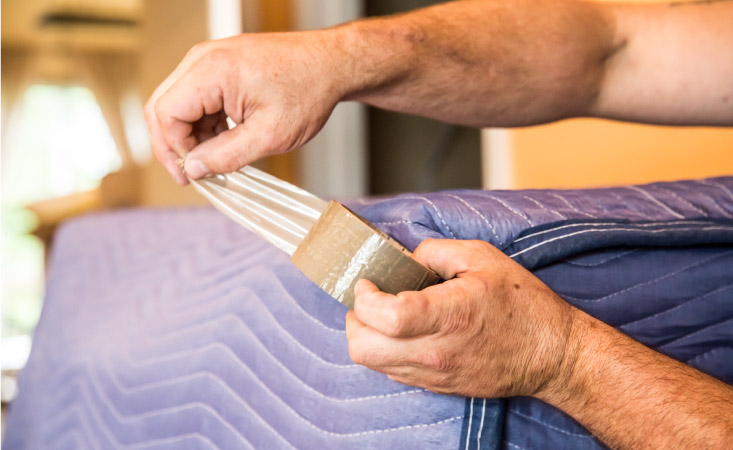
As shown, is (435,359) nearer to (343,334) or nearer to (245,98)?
(343,334)

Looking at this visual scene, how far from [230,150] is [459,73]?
0.36 metres

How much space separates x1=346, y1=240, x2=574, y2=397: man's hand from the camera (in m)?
0.48

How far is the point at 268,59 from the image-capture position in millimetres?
681

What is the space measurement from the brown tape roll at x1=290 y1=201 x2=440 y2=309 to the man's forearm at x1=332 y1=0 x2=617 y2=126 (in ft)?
0.87

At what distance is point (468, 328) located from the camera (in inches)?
19.4

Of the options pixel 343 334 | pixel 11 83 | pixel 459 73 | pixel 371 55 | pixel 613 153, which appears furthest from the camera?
pixel 11 83

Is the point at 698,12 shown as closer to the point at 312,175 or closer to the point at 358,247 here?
the point at 358,247

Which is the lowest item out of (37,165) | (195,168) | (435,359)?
(37,165)

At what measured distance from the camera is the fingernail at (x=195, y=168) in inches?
28.7

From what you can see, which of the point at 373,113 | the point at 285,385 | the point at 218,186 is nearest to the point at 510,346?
the point at 285,385

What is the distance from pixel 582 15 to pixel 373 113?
2.38 metres

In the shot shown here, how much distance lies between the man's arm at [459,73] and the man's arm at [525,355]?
254 mm

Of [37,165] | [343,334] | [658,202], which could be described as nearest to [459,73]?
[658,202]

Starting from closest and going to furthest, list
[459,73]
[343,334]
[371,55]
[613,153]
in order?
1. [343,334]
2. [371,55]
3. [459,73]
4. [613,153]
